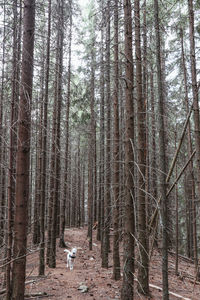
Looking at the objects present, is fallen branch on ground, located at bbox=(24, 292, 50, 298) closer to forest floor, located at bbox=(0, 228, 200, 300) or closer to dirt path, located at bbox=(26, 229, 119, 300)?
forest floor, located at bbox=(0, 228, 200, 300)

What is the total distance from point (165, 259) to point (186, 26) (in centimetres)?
917

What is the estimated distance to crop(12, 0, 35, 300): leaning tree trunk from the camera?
4.04 m

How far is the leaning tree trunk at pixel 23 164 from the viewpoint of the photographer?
159 inches

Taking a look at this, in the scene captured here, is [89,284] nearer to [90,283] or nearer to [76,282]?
[90,283]

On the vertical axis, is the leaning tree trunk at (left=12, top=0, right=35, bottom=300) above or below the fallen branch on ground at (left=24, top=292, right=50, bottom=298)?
above

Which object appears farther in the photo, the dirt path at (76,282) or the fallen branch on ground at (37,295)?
the dirt path at (76,282)

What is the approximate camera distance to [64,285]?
7965 mm

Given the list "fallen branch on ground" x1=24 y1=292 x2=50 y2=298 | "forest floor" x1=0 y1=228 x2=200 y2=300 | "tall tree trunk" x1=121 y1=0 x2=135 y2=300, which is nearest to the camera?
"tall tree trunk" x1=121 y1=0 x2=135 y2=300

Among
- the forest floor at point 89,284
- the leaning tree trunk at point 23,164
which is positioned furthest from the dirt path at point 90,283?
the leaning tree trunk at point 23,164

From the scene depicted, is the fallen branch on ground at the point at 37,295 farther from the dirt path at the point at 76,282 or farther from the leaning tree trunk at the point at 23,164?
the leaning tree trunk at the point at 23,164

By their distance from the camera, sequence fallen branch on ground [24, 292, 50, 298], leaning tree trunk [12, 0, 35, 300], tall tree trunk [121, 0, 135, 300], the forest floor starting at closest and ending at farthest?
leaning tree trunk [12, 0, 35, 300], tall tree trunk [121, 0, 135, 300], fallen branch on ground [24, 292, 50, 298], the forest floor

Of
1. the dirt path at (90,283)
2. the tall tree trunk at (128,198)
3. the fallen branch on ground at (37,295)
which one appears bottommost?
the dirt path at (90,283)

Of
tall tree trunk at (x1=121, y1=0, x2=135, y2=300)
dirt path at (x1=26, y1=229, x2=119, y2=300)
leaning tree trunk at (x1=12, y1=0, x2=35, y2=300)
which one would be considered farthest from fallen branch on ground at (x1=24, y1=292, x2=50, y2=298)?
tall tree trunk at (x1=121, y1=0, x2=135, y2=300)

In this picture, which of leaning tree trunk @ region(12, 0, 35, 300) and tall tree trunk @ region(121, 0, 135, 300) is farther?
tall tree trunk @ region(121, 0, 135, 300)
